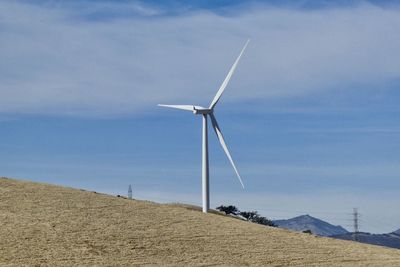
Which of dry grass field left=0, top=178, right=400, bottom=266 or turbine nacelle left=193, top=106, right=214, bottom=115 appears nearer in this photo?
dry grass field left=0, top=178, right=400, bottom=266

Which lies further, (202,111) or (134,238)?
(202,111)

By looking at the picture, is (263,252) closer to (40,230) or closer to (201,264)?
(201,264)

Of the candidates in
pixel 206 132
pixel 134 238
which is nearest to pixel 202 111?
pixel 206 132

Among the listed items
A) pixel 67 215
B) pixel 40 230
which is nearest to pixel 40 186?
pixel 67 215

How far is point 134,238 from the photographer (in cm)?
5031

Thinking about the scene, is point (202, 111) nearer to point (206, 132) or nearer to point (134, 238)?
point (206, 132)

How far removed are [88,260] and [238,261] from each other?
9.05m

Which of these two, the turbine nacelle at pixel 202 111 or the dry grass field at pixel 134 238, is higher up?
the turbine nacelle at pixel 202 111

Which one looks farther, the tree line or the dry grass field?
the tree line

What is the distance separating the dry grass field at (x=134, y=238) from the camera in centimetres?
4528

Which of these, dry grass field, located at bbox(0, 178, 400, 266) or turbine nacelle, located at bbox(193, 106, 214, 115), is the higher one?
turbine nacelle, located at bbox(193, 106, 214, 115)

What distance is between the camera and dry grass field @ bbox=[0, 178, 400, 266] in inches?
1783

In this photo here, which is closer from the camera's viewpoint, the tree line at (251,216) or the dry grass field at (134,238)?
the dry grass field at (134,238)

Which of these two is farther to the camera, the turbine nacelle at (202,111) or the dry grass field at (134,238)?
the turbine nacelle at (202,111)
